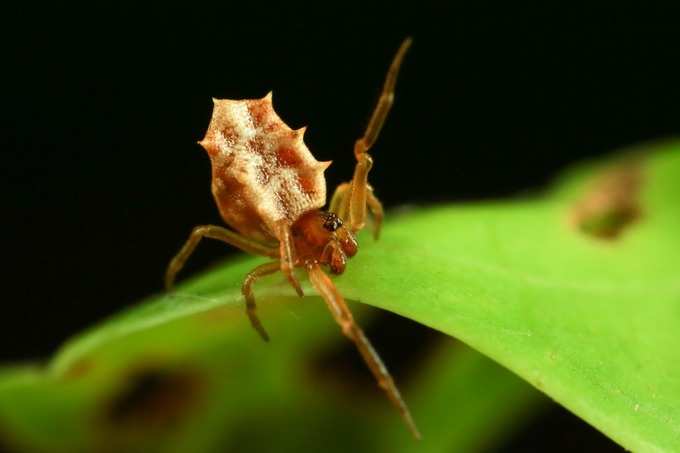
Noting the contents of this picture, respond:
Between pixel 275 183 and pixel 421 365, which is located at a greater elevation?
pixel 275 183

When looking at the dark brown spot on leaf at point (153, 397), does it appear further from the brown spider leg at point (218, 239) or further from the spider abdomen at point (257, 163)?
the spider abdomen at point (257, 163)

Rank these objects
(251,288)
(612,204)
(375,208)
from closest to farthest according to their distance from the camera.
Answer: (251,288), (375,208), (612,204)

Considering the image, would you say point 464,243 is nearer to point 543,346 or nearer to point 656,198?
point 543,346

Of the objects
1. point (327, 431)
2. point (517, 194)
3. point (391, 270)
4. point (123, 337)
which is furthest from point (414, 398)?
point (517, 194)

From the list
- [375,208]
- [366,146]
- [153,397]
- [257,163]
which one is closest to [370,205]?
[375,208]

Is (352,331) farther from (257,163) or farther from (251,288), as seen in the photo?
(257,163)

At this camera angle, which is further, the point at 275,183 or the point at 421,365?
the point at 421,365

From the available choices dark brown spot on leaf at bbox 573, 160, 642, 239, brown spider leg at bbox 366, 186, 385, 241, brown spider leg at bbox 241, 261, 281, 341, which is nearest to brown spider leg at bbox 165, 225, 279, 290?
brown spider leg at bbox 241, 261, 281, 341
